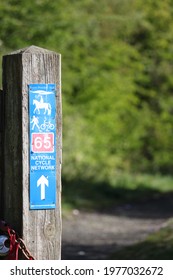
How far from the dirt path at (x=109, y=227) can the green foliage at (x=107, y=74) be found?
9.86ft

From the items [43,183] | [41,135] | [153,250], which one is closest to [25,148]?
[41,135]

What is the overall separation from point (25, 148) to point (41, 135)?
0.39 ft

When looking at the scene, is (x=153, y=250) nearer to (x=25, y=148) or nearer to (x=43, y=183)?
(x=43, y=183)

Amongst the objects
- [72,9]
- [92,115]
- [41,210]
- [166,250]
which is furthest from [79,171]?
[41,210]

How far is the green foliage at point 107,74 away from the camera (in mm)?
17750

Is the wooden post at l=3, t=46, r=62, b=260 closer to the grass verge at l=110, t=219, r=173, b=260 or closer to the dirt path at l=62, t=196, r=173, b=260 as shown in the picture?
the grass verge at l=110, t=219, r=173, b=260

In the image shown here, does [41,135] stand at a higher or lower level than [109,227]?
higher

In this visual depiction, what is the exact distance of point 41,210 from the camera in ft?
18.1

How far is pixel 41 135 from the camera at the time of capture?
17.9ft
